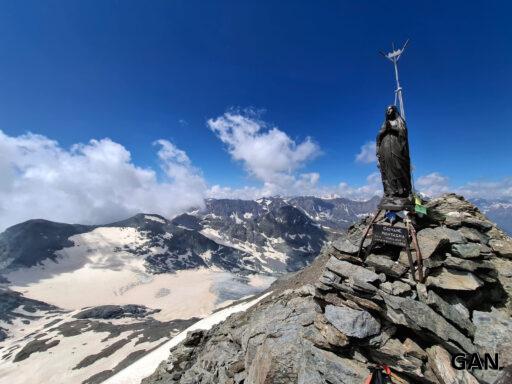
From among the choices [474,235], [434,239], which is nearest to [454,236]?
[434,239]

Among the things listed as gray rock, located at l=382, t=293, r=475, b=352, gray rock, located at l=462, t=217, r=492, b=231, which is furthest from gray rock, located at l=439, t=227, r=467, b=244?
gray rock, located at l=382, t=293, r=475, b=352

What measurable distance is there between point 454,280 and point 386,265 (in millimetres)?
2382

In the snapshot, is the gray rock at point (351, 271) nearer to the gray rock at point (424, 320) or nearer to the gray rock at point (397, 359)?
the gray rock at point (424, 320)

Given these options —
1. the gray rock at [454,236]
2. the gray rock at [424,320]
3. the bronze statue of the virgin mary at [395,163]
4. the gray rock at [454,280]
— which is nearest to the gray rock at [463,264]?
the gray rock at [454,280]

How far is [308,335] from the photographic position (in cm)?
1099

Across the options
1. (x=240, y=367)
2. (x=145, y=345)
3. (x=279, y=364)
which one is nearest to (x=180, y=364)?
(x=240, y=367)

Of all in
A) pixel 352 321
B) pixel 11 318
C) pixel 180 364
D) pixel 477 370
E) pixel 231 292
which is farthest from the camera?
pixel 231 292

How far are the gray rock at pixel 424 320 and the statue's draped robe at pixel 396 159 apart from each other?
530 cm

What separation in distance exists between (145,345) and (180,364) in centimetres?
4218

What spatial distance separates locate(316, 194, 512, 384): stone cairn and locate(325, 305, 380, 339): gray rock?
0.10 feet

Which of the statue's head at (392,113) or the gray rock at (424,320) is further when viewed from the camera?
the statue's head at (392,113)

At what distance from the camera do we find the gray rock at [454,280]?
401 inches

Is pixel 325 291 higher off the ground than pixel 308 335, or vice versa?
pixel 325 291

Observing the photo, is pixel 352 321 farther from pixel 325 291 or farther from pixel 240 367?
pixel 240 367
